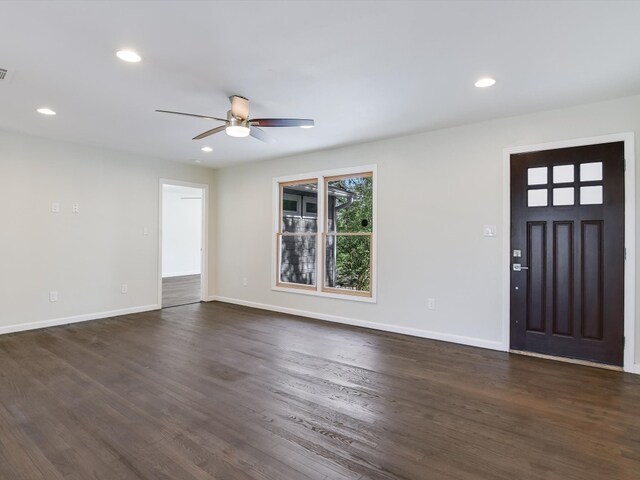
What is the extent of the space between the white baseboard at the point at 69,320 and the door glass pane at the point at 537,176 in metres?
5.73

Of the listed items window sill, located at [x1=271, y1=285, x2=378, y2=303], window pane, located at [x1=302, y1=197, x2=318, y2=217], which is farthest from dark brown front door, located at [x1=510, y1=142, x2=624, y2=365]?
window pane, located at [x1=302, y1=197, x2=318, y2=217]

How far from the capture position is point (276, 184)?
604cm

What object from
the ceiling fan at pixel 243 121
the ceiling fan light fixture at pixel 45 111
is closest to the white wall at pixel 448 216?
the ceiling fan at pixel 243 121

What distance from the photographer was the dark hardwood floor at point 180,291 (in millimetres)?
6816

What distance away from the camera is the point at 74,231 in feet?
16.7

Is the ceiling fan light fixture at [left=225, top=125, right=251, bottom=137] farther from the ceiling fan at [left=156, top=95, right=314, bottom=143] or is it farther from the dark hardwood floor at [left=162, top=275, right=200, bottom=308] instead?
the dark hardwood floor at [left=162, top=275, right=200, bottom=308]

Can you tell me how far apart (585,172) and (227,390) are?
12.8ft

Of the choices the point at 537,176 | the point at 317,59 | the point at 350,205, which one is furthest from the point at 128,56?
the point at 537,176

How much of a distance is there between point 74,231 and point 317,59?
439 cm

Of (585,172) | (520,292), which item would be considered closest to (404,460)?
(520,292)

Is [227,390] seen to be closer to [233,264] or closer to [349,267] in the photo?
[349,267]

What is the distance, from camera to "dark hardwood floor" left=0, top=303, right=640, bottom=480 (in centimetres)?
195

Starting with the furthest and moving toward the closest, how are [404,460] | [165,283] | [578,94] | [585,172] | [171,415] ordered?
[165,283]
[585,172]
[578,94]
[171,415]
[404,460]

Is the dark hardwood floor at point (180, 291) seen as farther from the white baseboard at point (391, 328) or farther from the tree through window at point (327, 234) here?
the tree through window at point (327, 234)
